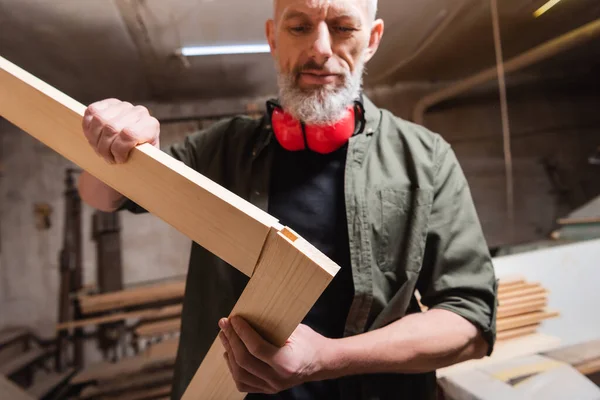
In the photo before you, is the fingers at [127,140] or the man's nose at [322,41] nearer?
the fingers at [127,140]

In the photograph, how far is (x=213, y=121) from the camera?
1.08m

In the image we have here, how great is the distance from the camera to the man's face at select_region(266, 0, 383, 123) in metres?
0.53

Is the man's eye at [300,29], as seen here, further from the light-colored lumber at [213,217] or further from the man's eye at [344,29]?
the light-colored lumber at [213,217]

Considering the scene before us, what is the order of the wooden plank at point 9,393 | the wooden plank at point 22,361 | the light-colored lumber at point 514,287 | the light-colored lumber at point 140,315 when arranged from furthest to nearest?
the light-colored lumber at point 140,315 < the wooden plank at point 22,361 < the light-colored lumber at point 514,287 < the wooden plank at point 9,393

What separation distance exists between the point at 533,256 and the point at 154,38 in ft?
4.25

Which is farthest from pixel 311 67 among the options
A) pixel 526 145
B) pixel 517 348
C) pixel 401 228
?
pixel 526 145

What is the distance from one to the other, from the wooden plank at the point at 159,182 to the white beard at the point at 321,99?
0.92 feet

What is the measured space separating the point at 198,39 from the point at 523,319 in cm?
116

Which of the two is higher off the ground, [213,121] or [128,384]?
[213,121]

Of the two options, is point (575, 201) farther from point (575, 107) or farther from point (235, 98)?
point (235, 98)

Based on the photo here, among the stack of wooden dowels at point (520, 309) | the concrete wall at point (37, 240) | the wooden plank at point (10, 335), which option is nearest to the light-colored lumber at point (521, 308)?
the stack of wooden dowels at point (520, 309)

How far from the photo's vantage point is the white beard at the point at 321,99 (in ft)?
1.87

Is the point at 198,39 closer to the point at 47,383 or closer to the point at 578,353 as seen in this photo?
the point at 578,353

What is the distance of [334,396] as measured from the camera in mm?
593
